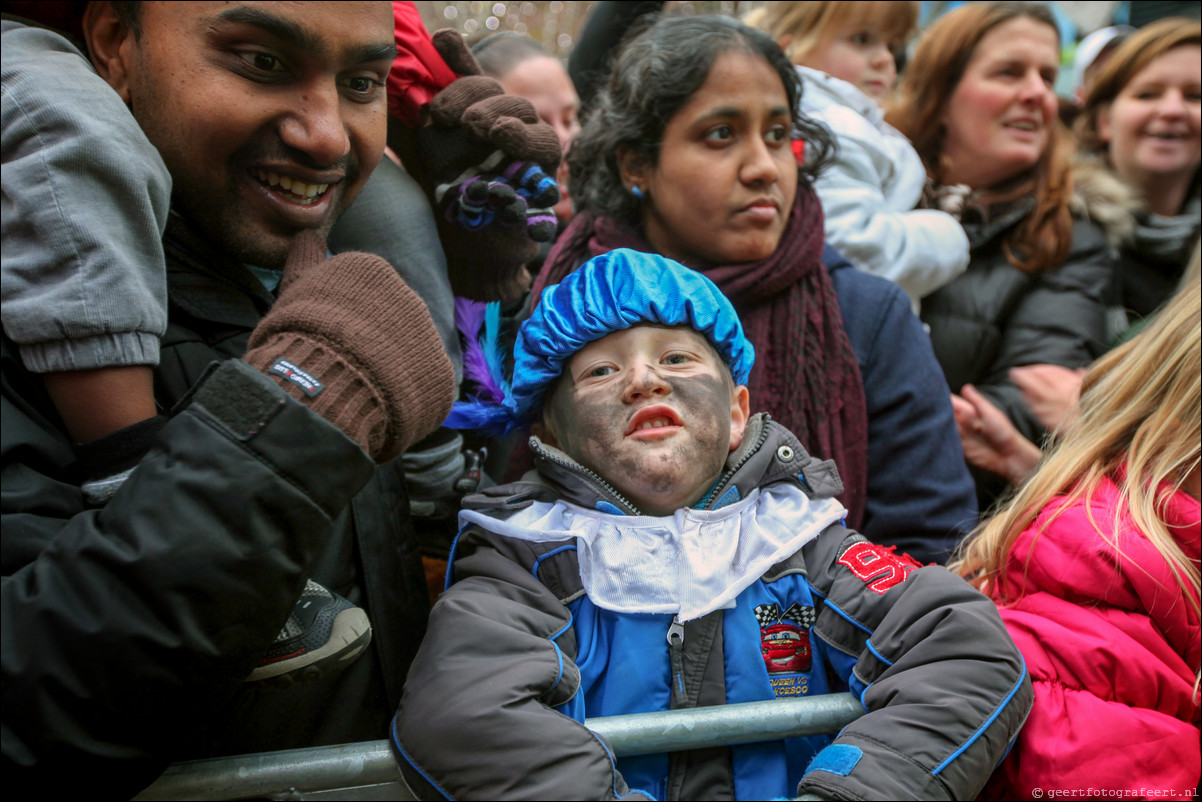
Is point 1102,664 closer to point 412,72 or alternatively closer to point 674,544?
point 674,544

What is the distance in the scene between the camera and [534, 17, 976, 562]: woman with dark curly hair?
2.21m

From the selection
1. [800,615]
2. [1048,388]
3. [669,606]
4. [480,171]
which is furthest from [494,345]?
[1048,388]

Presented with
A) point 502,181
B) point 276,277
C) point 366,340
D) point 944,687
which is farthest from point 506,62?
point 944,687

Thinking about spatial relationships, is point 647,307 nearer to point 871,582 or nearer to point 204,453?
point 871,582

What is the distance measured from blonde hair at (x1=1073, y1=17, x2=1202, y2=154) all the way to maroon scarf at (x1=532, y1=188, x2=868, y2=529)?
86.2 inches

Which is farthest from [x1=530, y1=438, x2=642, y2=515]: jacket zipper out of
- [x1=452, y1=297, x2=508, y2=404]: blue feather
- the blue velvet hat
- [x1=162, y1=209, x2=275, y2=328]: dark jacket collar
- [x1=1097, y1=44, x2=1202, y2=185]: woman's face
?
[x1=1097, y1=44, x2=1202, y2=185]: woman's face

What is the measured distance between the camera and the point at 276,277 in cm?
175

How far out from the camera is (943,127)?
11.6ft

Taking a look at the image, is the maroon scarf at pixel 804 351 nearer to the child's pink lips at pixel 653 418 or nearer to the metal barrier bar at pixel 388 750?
the child's pink lips at pixel 653 418

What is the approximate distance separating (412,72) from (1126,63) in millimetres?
3084

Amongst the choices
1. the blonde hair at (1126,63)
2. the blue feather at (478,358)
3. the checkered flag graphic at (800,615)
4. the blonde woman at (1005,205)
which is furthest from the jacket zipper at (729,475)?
the blonde hair at (1126,63)

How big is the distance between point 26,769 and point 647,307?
1.21 meters

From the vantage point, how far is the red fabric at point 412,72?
205cm

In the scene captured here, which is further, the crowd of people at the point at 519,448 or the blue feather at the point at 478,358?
the blue feather at the point at 478,358
